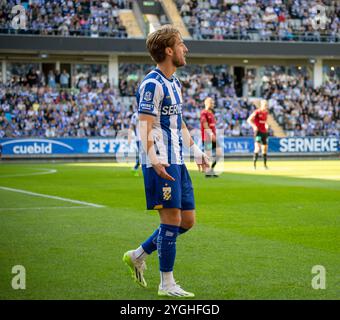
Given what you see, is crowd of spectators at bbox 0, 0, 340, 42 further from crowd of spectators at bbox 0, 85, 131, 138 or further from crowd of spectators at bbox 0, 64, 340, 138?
crowd of spectators at bbox 0, 85, 131, 138

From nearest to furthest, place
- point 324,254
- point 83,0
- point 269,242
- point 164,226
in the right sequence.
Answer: point 164,226, point 324,254, point 269,242, point 83,0

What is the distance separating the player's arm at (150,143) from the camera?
23.4 feet

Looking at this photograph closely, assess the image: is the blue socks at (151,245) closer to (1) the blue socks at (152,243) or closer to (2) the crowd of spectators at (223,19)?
(1) the blue socks at (152,243)

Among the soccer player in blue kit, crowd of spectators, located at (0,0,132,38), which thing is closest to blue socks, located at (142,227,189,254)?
the soccer player in blue kit

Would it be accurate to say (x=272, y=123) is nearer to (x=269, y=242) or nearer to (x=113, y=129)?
(x=113, y=129)

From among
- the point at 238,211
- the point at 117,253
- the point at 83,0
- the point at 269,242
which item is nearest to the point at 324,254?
the point at 269,242

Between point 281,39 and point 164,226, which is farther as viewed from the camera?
point 281,39

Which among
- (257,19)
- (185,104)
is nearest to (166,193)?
(185,104)

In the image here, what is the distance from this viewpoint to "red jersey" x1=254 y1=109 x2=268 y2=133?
30.3 meters

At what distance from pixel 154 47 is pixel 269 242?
4.08m

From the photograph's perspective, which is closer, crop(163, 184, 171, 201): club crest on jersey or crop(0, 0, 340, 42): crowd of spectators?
crop(163, 184, 171, 201): club crest on jersey

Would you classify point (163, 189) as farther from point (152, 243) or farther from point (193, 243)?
point (193, 243)

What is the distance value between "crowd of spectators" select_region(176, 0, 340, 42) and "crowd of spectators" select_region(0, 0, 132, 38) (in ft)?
16.9
